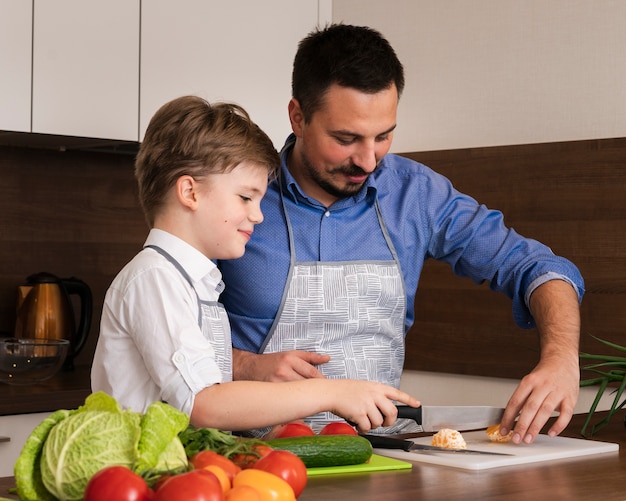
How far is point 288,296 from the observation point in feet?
6.07

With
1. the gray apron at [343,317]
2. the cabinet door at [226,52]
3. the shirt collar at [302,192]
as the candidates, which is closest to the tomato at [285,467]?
the gray apron at [343,317]

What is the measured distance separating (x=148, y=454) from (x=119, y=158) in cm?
214

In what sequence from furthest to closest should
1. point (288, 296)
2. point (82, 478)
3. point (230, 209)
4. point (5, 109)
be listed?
1. point (5, 109)
2. point (288, 296)
3. point (230, 209)
4. point (82, 478)

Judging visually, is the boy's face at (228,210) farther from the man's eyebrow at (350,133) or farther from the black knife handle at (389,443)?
the black knife handle at (389,443)

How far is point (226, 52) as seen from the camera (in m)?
2.72

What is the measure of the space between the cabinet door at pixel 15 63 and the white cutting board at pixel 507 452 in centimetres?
135

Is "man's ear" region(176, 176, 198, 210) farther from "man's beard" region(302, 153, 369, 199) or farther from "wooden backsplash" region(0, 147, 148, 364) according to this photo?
"wooden backsplash" region(0, 147, 148, 364)

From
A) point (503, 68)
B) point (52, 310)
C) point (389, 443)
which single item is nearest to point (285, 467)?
point (389, 443)

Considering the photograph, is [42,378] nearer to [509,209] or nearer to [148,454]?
[509,209]

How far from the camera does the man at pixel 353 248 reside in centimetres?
175

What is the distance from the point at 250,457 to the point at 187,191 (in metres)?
0.54

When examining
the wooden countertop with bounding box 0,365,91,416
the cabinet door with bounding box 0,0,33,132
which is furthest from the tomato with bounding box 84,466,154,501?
the cabinet door with bounding box 0,0,33,132

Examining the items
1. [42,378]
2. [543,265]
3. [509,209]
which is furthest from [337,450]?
[509,209]

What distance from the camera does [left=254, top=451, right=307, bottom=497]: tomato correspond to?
1.04 meters
